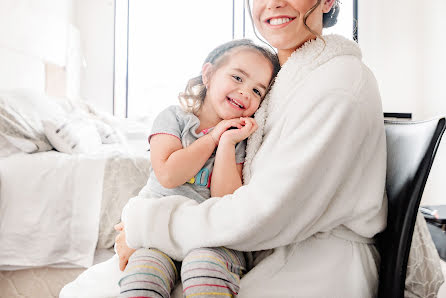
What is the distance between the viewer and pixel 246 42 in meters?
1.03

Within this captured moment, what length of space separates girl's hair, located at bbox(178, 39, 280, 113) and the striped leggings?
459 millimetres

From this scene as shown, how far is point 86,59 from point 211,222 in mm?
5422

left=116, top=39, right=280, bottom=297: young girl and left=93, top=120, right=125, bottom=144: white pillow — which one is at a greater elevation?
left=116, top=39, right=280, bottom=297: young girl

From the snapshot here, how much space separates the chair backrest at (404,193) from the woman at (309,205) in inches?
1.3

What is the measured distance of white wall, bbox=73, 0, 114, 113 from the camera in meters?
5.44

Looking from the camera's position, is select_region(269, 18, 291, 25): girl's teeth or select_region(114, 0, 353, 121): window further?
select_region(114, 0, 353, 121): window

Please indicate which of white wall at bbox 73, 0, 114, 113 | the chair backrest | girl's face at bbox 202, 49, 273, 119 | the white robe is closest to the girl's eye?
girl's face at bbox 202, 49, 273, 119

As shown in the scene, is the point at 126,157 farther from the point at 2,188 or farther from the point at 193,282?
the point at 193,282

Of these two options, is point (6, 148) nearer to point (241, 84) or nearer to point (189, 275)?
point (241, 84)

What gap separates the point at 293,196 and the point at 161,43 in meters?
5.38

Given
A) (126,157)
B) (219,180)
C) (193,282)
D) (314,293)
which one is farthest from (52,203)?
(314,293)

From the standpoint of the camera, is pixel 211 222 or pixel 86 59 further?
pixel 86 59

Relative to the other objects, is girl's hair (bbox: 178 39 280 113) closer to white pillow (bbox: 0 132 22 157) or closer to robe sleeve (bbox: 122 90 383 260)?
robe sleeve (bbox: 122 90 383 260)

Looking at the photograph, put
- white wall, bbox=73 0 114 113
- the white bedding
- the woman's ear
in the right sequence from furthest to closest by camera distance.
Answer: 1. white wall, bbox=73 0 114 113
2. the white bedding
3. the woman's ear
